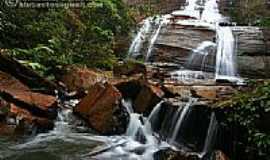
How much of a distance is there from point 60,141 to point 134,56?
8.01 meters

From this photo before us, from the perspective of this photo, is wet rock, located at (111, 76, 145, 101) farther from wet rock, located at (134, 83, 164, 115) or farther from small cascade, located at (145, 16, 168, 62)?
small cascade, located at (145, 16, 168, 62)

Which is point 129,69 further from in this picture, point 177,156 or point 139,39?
point 177,156

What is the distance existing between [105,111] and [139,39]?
8359 mm

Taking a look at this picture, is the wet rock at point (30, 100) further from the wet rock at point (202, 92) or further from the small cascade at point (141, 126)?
the wet rock at point (202, 92)


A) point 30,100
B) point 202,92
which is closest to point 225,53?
point 202,92

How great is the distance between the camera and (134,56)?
15.9 metres

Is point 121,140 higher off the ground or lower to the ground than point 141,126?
lower

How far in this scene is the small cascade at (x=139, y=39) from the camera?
53.0 ft

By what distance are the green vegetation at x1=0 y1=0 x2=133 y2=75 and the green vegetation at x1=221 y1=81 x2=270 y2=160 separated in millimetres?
5792

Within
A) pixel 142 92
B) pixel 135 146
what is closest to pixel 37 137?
pixel 135 146

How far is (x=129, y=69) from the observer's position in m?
12.8

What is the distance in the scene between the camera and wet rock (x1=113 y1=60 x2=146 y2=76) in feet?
41.8

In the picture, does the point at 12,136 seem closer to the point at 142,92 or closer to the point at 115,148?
the point at 115,148

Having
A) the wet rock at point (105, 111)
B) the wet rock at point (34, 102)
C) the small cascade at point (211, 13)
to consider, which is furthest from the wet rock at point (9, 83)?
the small cascade at point (211, 13)
